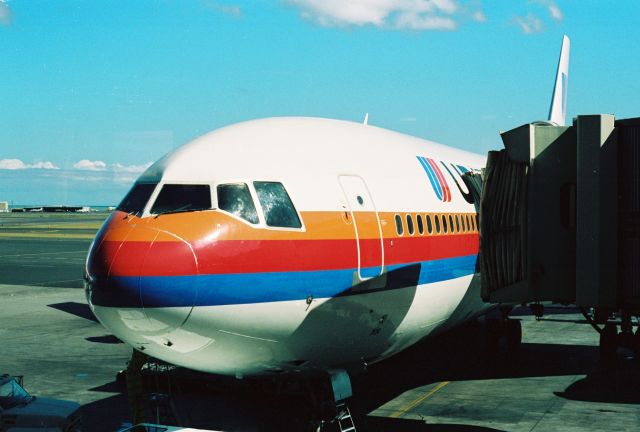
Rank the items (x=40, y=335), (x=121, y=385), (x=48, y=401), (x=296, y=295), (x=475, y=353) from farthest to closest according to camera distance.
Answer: (x=40, y=335), (x=475, y=353), (x=121, y=385), (x=48, y=401), (x=296, y=295)

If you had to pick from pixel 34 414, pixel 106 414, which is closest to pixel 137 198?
pixel 34 414

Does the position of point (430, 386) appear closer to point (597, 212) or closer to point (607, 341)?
point (607, 341)

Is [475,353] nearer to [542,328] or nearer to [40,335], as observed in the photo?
→ [542,328]

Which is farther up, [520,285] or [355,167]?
[355,167]

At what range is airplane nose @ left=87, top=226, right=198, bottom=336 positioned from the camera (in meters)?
10.2

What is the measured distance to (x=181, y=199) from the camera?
11367mm

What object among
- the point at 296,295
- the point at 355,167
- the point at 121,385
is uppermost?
the point at 355,167

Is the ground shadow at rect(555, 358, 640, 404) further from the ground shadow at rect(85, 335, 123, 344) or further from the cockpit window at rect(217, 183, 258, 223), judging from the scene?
the ground shadow at rect(85, 335, 123, 344)

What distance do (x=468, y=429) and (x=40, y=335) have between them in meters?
18.8

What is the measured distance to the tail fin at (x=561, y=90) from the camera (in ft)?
114

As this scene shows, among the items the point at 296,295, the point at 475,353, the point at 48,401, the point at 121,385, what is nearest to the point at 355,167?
the point at 296,295

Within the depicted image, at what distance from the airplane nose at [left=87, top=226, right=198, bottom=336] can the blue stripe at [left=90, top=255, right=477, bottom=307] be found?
0.01 metres

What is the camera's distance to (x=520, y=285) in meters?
11.7

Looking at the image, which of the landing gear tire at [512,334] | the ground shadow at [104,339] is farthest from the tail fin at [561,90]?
the ground shadow at [104,339]
